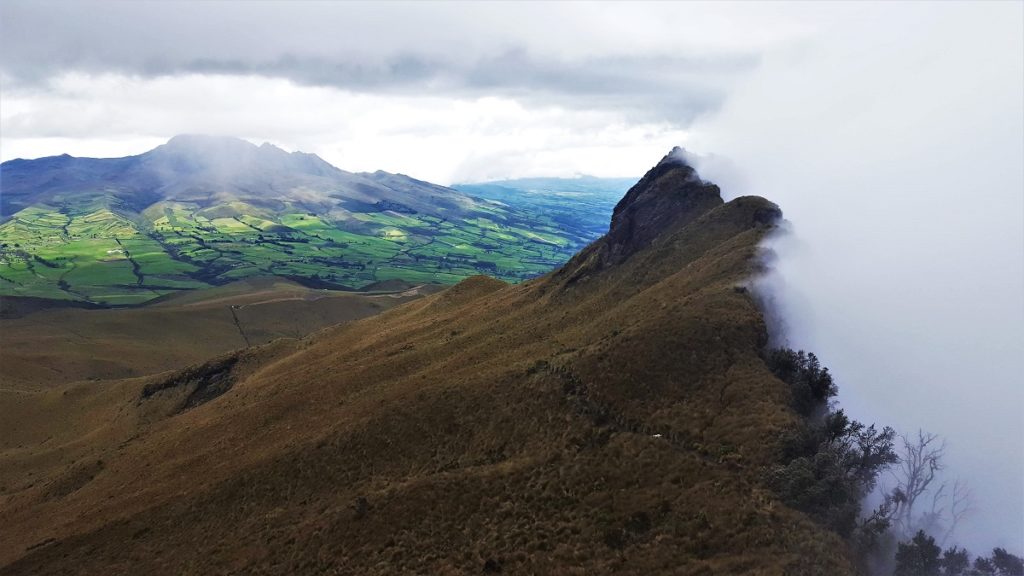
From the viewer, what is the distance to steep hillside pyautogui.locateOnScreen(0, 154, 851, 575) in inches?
1234

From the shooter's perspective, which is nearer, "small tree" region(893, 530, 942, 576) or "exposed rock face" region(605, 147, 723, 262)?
"small tree" region(893, 530, 942, 576)

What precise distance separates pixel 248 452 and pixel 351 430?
11.4 meters

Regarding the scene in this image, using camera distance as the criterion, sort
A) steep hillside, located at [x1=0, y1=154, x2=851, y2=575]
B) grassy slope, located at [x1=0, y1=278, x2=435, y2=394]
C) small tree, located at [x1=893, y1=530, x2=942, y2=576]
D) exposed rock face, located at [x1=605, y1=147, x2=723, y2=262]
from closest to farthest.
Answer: small tree, located at [x1=893, y1=530, x2=942, y2=576], steep hillside, located at [x1=0, y1=154, x2=851, y2=575], exposed rock face, located at [x1=605, y1=147, x2=723, y2=262], grassy slope, located at [x1=0, y1=278, x2=435, y2=394]

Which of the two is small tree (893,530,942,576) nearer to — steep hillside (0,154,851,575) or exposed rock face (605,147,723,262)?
steep hillside (0,154,851,575)

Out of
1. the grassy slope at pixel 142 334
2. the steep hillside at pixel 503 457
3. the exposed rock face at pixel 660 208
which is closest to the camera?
the steep hillside at pixel 503 457

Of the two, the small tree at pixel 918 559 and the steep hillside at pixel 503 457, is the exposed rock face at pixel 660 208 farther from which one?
the small tree at pixel 918 559

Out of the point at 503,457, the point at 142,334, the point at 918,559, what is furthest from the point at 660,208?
the point at 142,334

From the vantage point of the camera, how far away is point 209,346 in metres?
153

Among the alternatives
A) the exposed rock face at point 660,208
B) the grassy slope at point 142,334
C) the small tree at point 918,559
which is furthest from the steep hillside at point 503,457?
the grassy slope at point 142,334

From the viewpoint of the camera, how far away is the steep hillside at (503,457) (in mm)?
31344

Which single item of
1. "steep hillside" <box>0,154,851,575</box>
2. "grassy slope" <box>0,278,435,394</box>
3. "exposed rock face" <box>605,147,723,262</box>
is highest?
"exposed rock face" <box>605,147,723,262</box>

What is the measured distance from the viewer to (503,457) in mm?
39875

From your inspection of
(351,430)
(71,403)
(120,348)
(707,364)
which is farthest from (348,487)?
(120,348)

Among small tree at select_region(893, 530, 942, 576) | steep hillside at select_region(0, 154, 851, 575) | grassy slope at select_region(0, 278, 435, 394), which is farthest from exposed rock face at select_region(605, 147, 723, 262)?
grassy slope at select_region(0, 278, 435, 394)
